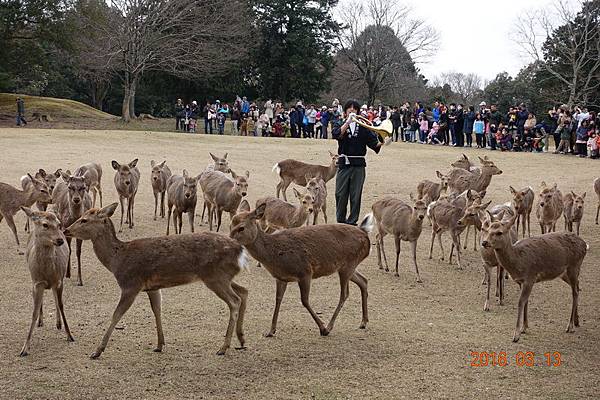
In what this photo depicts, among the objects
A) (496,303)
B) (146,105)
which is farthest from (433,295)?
(146,105)

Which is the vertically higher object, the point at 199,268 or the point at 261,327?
the point at 199,268

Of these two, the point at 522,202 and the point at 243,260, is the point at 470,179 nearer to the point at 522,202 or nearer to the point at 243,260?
the point at 522,202

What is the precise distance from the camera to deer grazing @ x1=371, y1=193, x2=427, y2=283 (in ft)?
39.0

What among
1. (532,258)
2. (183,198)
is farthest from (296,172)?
(532,258)

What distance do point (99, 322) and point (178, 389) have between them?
233cm

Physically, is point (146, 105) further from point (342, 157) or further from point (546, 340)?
point (546, 340)

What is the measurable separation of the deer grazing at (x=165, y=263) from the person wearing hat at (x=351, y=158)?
16.6 feet

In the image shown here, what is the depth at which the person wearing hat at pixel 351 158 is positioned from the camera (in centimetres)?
1252

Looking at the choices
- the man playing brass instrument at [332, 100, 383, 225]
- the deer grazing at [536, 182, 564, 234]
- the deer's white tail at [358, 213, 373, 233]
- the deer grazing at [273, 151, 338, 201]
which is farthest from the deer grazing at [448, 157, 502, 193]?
the deer's white tail at [358, 213, 373, 233]

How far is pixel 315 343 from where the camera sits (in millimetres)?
8070

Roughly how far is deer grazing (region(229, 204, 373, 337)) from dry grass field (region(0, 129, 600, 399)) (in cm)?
47

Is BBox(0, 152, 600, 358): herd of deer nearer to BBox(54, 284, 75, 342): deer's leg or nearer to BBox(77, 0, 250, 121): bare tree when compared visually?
BBox(54, 284, 75, 342): deer's leg

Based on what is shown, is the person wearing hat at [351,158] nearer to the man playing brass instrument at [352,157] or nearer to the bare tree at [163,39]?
the man playing brass instrument at [352,157]

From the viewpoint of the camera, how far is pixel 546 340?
8.56 meters
